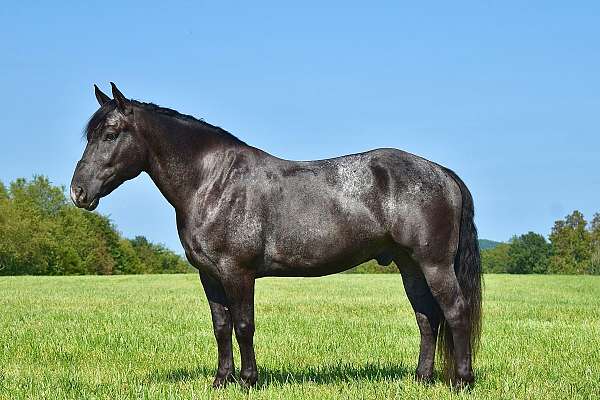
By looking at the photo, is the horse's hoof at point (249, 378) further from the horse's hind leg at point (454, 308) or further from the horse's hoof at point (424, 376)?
the horse's hind leg at point (454, 308)

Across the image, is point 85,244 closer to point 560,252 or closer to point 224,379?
point 560,252

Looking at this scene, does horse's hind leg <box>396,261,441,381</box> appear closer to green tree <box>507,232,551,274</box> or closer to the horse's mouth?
the horse's mouth

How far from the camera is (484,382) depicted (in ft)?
25.3

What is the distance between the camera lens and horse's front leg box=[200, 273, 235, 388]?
7.59 meters

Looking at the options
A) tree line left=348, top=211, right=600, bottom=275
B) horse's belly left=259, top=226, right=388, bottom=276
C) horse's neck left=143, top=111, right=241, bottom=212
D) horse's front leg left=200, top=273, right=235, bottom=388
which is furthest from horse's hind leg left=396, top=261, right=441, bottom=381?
tree line left=348, top=211, right=600, bottom=275

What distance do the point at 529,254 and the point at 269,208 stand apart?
383ft

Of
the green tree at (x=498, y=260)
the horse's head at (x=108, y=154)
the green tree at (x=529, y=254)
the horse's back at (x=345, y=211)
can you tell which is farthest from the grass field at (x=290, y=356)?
the green tree at (x=498, y=260)

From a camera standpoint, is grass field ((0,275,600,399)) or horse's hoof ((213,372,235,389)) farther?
horse's hoof ((213,372,235,389))

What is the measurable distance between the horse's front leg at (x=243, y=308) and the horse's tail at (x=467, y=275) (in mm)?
1992

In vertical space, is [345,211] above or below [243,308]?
above

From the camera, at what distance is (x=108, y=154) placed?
729 centimetres

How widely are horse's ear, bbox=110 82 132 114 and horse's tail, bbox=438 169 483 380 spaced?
3342 mm

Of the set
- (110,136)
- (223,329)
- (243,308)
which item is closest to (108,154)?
(110,136)

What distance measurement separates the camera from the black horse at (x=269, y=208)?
283 inches
